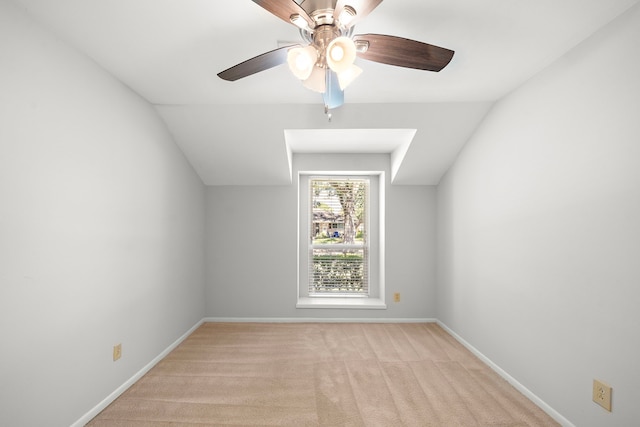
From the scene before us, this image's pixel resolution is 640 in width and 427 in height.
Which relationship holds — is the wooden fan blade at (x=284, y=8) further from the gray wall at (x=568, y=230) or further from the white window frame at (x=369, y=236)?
Result: the white window frame at (x=369, y=236)

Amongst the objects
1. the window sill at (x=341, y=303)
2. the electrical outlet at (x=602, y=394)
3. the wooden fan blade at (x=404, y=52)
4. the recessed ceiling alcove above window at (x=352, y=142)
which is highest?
the recessed ceiling alcove above window at (x=352, y=142)

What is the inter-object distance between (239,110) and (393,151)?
183 cm

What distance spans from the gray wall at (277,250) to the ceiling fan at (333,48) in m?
2.45

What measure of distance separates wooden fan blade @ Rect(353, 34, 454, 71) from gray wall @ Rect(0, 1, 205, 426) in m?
1.55

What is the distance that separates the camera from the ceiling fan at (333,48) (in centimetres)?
129

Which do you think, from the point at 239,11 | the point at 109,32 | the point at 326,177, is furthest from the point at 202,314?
the point at 239,11

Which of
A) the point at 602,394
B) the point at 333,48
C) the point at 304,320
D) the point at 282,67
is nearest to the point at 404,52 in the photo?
the point at 333,48

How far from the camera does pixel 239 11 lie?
5.32 feet

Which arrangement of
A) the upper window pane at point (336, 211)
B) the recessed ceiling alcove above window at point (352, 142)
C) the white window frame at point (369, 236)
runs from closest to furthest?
the recessed ceiling alcove above window at point (352, 142) < the white window frame at point (369, 236) < the upper window pane at point (336, 211)

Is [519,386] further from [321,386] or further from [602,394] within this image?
[321,386]

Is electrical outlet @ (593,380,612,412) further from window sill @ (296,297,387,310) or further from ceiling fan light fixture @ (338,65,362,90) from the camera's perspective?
window sill @ (296,297,387,310)

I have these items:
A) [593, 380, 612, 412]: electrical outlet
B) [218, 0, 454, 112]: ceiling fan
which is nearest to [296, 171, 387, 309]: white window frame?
[593, 380, 612, 412]: electrical outlet

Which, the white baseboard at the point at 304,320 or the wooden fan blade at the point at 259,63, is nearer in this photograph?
the wooden fan blade at the point at 259,63

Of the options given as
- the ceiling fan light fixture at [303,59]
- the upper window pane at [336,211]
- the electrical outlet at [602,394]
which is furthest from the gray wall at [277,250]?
the ceiling fan light fixture at [303,59]
